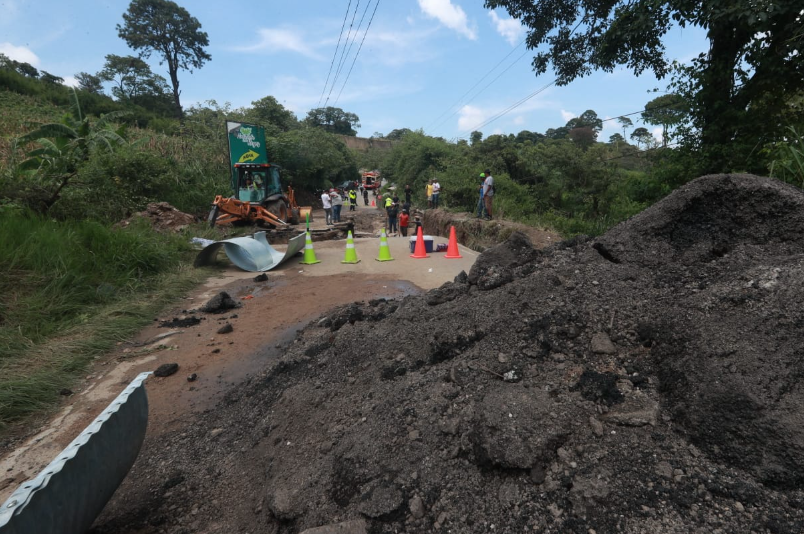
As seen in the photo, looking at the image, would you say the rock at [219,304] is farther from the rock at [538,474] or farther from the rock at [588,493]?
the rock at [588,493]

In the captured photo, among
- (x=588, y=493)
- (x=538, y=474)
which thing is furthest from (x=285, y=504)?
(x=588, y=493)

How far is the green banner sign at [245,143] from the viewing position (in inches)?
704

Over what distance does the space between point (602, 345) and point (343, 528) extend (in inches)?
65.8

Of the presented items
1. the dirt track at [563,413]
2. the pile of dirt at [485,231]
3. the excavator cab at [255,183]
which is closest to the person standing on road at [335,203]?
the excavator cab at [255,183]

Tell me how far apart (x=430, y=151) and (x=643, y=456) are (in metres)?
29.8

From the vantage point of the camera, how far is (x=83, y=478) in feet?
6.61

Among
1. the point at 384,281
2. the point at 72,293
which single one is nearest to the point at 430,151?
the point at 384,281

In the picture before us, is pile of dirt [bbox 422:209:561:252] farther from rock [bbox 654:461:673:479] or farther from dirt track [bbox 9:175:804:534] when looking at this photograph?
rock [bbox 654:461:673:479]

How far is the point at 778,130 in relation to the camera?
276 inches

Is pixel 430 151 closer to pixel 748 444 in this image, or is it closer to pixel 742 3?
pixel 742 3

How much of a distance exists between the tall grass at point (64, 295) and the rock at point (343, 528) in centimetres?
331

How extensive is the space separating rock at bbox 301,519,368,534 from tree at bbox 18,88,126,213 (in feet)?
32.1

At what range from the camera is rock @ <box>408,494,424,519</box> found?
1.81 metres

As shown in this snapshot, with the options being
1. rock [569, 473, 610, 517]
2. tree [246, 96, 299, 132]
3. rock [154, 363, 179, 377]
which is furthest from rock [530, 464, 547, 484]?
tree [246, 96, 299, 132]
